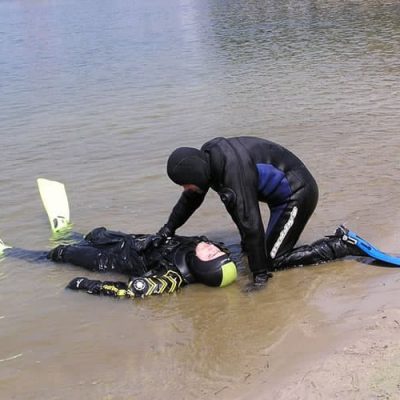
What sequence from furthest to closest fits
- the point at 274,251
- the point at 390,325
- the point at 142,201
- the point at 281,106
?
the point at 281,106 → the point at 142,201 → the point at 274,251 → the point at 390,325

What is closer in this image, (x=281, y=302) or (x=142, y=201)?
(x=281, y=302)

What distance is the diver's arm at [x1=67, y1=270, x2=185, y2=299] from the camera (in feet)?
15.7

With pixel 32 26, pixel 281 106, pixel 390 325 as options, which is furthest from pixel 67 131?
pixel 32 26

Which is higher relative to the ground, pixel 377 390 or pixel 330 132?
pixel 377 390

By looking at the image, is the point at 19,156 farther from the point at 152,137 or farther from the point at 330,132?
the point at 330,132

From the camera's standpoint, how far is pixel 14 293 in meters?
5.07

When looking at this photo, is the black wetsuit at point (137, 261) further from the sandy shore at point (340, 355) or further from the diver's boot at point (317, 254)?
the sandy shore at point (340, 355)

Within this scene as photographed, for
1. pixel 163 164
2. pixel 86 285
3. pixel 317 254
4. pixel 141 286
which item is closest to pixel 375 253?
pixel 317 254

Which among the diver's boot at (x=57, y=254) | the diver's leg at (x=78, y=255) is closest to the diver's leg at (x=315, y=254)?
the diver's leg at (x=78, y=255)

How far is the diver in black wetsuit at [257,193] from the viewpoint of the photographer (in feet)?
14.3

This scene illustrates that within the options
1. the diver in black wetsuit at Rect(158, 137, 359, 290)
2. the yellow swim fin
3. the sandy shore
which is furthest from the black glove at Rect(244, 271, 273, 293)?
the yellow swim fin

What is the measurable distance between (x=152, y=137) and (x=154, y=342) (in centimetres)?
618

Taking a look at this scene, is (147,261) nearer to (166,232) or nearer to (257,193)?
(166,232)

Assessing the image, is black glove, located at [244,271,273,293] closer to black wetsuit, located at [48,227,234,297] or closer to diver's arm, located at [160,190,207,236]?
black wetsuit, located at [48,227,234,297]
